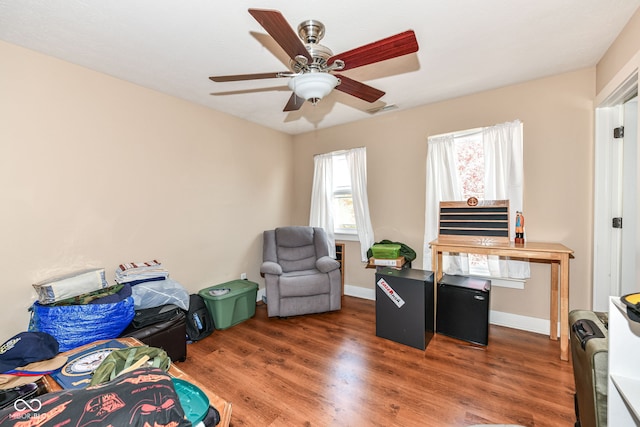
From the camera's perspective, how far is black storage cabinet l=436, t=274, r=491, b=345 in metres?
2.50

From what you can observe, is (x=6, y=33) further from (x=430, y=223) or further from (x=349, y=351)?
(x=430, y=223)

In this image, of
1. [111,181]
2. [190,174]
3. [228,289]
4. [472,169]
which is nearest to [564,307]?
[472,169]

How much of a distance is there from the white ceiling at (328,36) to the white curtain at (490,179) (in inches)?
21.3

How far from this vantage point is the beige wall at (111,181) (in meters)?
2.01

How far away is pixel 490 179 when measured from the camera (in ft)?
9.38

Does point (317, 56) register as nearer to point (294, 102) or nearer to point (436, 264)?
point (294, 102)

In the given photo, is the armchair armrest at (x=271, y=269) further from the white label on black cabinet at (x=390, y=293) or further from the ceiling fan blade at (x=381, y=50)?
the ceiling fan blade at (x=381, y=50)

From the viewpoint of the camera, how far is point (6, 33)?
1851mm

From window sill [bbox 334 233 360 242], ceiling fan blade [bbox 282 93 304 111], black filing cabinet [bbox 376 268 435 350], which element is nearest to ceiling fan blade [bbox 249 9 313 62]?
ceiling fan blade [bbox 282 93 304 111]

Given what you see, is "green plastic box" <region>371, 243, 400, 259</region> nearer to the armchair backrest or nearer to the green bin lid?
the armchair backrest

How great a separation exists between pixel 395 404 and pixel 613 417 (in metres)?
1.10

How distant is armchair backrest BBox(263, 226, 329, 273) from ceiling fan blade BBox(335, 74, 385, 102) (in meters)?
2.21

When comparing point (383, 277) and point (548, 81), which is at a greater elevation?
point (548, 81)

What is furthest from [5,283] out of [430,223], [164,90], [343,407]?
[430,223]
